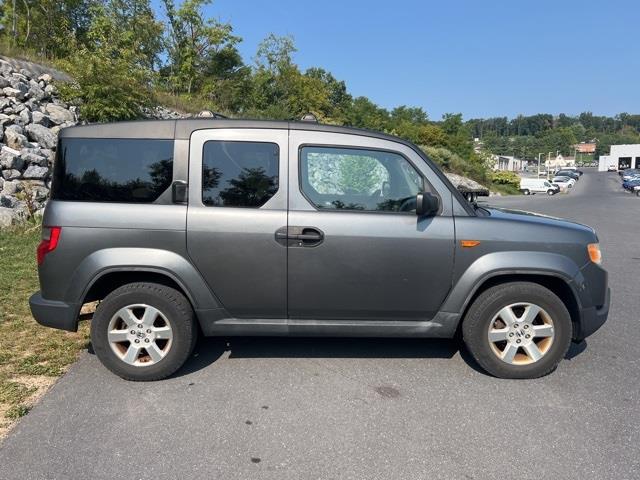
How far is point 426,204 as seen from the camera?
137 inches

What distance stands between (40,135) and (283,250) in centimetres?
1013

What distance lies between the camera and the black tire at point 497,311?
3584 mm

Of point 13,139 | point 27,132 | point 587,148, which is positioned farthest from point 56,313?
point 587,148

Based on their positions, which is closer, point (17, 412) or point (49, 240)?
point (17, 412)

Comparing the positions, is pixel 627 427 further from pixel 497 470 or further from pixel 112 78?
pixel 112 78

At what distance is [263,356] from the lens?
13.5 ft

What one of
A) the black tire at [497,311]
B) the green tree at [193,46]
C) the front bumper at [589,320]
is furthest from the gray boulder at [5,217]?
the green tree at [193,46]

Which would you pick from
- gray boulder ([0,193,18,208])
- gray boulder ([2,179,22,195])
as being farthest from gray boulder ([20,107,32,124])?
gray boulder ([0,193,18,208])

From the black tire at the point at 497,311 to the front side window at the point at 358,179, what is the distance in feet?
3.09

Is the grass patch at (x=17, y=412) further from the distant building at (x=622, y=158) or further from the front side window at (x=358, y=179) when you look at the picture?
the distant building at (x=622, y=158)

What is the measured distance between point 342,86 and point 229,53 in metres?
51.9

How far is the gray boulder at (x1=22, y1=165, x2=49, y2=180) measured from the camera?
32.6 ft

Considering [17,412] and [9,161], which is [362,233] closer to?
[17,412]

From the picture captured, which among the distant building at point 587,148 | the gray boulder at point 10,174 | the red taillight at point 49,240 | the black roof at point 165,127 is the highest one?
the distant building at point 587,148
